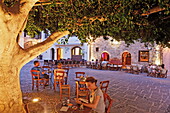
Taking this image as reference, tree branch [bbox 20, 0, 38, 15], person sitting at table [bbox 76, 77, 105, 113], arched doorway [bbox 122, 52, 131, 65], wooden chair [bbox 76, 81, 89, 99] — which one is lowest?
wooden chair [bbox 76, 81, 89, 99]

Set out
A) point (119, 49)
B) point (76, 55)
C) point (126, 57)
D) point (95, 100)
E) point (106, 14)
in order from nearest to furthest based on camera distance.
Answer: point (95, 100)
point (106, 14)
point (119, 49)
point (126, 57)
point (76, 55)

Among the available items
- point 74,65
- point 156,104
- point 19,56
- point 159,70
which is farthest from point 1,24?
point 74,65

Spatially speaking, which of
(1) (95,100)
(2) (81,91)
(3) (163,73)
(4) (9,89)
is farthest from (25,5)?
(3) (163,73)

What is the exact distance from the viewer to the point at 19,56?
282 cm

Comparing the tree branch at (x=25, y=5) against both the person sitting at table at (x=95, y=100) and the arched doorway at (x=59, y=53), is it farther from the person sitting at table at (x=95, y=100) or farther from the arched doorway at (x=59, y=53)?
the arched doorway at (x=59, y=53)

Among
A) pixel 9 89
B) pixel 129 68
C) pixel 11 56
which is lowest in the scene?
pixel 129 68

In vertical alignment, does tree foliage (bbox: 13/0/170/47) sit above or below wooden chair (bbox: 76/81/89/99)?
above

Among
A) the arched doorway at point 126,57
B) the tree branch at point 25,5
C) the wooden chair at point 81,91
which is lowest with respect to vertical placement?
the wooden chair at point 81,91

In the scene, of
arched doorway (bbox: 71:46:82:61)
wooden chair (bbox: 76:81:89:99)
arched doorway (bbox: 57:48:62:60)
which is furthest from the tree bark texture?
arched doorway (bbox: 57:48:62:60)

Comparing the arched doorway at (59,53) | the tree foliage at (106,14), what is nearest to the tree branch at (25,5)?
the tree foliage at (106,14)

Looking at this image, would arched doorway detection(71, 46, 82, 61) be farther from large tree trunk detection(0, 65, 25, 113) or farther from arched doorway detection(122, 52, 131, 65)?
large tree trunk detection(0, 65, 25, 113)

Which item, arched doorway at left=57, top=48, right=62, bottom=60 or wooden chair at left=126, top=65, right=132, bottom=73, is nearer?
wooden chair at left=126, top=65, right=132, bottom=73

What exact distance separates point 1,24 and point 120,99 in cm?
433

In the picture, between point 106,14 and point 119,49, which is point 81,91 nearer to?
point 106,14
